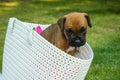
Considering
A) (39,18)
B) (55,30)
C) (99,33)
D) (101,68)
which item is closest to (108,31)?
(99,33)

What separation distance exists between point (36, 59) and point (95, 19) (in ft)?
19.5

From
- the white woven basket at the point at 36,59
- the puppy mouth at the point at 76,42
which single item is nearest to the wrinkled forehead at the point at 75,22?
the puppy mouth at the point at 76,42

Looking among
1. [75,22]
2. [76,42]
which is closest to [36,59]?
[76,42]

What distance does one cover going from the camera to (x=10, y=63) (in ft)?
14.2

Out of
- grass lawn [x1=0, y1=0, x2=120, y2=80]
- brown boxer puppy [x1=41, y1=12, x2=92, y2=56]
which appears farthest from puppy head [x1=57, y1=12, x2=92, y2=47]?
grass lawn [x1=0, y1=0, x2=120, y2=80]

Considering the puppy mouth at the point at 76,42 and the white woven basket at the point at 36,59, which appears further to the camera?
the puppy mouth at the point at 76,42

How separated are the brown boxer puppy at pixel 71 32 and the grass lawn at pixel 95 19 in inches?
41.6

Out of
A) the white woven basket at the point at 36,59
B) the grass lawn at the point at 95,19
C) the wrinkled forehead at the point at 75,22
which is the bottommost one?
the grass lawn at the point at 95,19

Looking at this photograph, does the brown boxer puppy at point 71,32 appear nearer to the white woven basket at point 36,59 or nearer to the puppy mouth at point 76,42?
Result: the puppy mouth at point 76,42

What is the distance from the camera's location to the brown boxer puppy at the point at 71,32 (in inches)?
158

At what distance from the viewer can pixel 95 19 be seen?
9.67 meters

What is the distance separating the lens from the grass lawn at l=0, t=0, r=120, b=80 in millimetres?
5590

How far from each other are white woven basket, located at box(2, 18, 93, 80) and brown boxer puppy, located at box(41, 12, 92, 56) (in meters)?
0.14

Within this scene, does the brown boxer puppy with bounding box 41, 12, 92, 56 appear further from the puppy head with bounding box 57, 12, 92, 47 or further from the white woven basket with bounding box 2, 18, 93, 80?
the white woven basket with bounding box 2, 18, 93, 80
